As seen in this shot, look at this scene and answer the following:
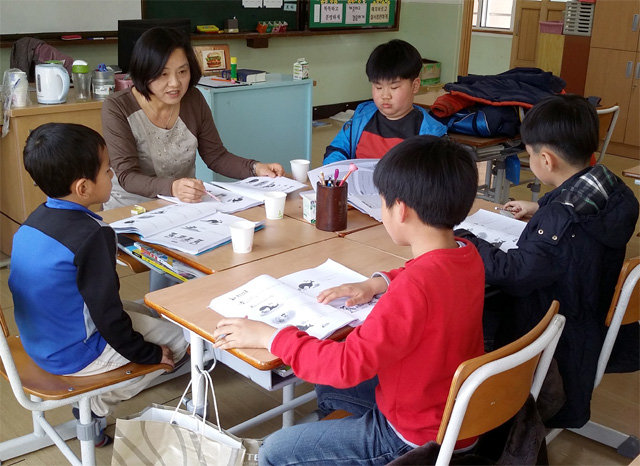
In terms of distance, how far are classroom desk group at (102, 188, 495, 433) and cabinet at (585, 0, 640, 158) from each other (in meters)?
4.48

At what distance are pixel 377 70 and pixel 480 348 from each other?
144cm

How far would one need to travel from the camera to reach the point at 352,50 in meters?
7.15

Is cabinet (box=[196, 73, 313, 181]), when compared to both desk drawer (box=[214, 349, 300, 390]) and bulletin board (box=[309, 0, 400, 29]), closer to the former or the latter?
bulletin board (box=[309, 0, 400, 29])

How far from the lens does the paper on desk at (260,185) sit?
230cm

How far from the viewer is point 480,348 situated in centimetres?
139

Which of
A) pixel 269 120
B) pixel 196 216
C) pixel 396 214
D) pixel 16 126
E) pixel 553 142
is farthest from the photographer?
pixel 269 120

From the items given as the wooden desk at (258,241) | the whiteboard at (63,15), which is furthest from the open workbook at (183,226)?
the whiteboard at (63,15)

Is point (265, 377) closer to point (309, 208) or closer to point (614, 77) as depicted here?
point (309, 208)

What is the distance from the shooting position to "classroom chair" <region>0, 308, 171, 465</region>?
1.63m

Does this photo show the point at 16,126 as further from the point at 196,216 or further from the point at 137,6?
the point at 137,6

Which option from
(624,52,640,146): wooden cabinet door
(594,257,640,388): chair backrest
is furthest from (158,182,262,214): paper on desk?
(624,52,640,146): wooden cabinet door

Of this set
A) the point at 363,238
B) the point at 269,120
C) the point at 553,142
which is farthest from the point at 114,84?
the point at 553,142

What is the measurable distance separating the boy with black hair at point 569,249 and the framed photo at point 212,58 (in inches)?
114

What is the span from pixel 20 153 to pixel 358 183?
187 cm
